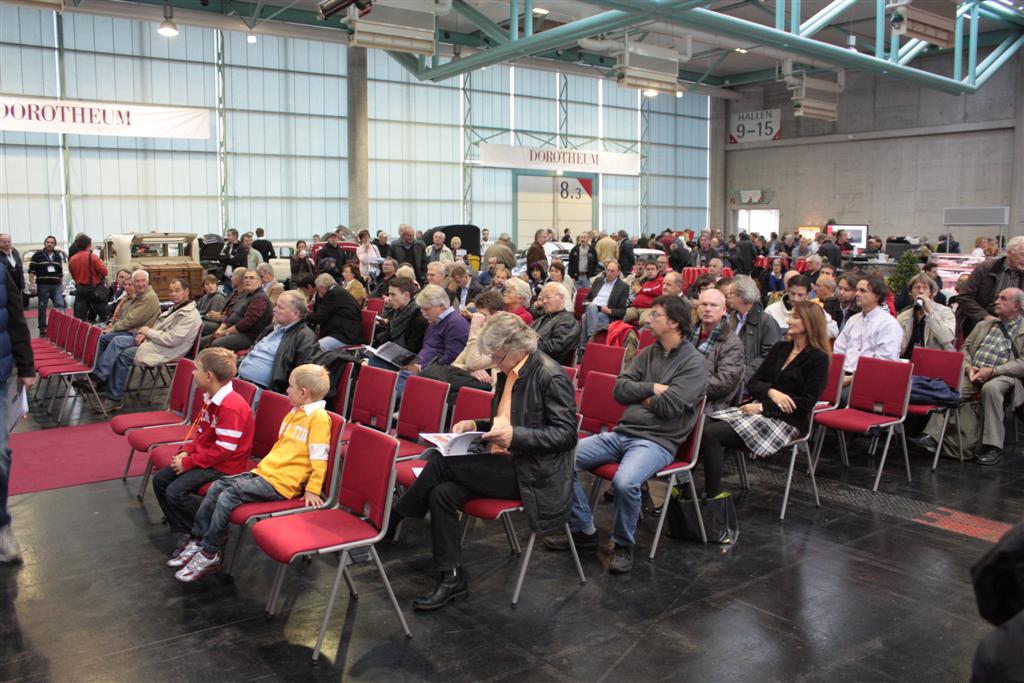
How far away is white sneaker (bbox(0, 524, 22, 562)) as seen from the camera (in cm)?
424

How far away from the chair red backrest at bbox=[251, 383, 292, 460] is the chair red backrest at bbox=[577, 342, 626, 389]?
247 cm

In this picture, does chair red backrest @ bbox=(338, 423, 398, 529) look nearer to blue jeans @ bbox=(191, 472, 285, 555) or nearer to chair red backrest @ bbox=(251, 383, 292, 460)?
blue jeans @ bbox=(191, 472, 285, 555)

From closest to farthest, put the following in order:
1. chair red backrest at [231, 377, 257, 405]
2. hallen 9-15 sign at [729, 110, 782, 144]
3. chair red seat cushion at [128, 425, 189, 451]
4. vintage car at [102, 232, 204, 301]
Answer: chair red backrest at [231, 377, 257, 405] < chair red seat cushion at [128, 425, 189, 451] < vintage car at [102, 232, 204, 301] < hallen 9-15 sign at [729, 110, 782, 144]

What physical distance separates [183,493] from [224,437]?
0.32 m

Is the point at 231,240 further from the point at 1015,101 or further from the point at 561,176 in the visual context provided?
the point at 1015,101

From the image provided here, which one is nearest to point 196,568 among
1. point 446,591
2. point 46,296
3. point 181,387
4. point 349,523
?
point 349,523

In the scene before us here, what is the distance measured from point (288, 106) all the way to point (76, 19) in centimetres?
495

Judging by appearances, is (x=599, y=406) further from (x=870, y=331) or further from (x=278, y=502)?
(x=870, y=331)

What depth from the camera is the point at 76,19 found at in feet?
61.8

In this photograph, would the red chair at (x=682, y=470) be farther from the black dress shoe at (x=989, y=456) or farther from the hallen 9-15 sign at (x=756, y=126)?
the hallen 9-15 sign at (x=756, y=126)

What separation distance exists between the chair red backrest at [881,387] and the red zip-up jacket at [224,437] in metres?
3.85

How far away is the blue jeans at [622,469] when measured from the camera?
4.12 meters

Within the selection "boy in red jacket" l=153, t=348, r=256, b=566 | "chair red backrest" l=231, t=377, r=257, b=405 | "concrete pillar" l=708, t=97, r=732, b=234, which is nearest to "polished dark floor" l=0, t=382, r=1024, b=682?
"boy in red jacket" l=153, t=348, r=256, b=566

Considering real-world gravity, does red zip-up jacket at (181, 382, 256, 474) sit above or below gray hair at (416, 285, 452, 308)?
below
